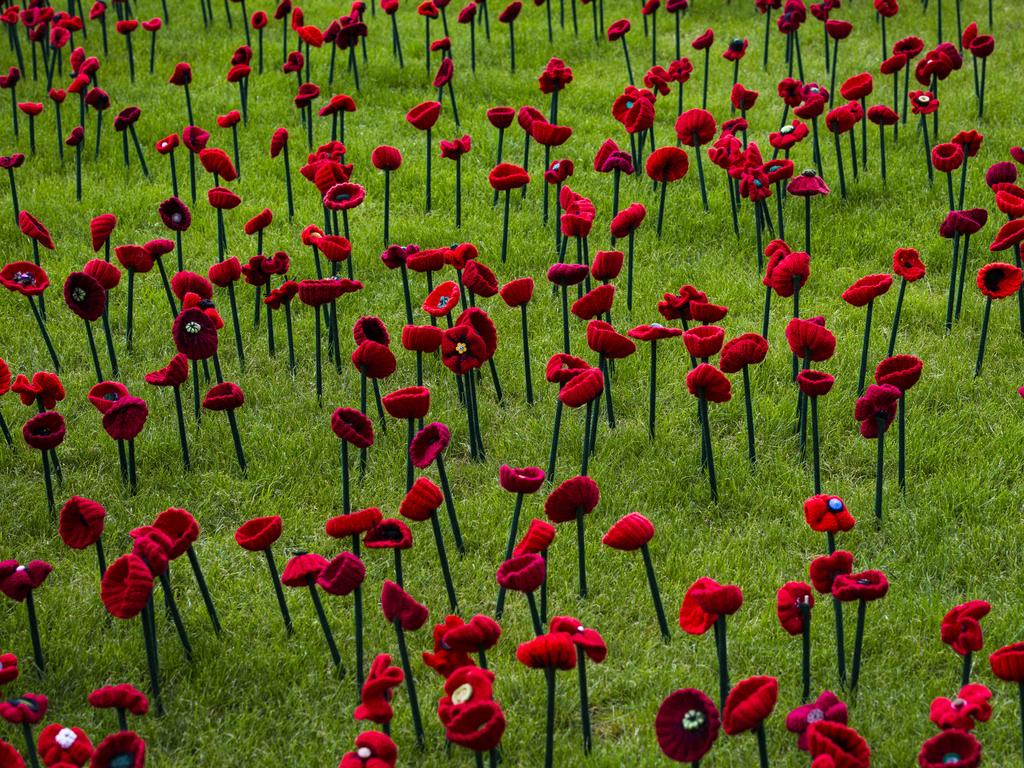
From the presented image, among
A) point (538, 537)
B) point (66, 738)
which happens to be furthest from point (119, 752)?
point (538, 537)

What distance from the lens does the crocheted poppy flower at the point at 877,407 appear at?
3.65m

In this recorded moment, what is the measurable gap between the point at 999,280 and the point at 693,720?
2.58 meters

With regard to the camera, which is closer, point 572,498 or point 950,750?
point 950,750

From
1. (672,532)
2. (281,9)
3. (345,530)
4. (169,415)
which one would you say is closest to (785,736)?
(672,532)

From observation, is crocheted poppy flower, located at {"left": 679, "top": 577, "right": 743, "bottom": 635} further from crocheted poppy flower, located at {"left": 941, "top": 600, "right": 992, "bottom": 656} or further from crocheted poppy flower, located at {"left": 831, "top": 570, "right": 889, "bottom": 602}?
crocheted poppy flower, located at {"left": 941, "top": 600, "right": 992, "bottom": 656}

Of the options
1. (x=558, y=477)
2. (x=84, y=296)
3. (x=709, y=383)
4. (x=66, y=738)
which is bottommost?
(x=558, y=477)

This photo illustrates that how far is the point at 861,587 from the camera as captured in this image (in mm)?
2895

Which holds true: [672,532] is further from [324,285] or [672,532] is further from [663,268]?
[663,268]

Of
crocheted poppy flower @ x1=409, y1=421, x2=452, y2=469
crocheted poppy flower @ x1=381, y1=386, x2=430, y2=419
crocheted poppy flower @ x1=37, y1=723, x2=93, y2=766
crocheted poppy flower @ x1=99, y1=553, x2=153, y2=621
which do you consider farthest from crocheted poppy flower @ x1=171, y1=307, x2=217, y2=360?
crocheted poppy flower @ x1=37, y1=723, x2=93, y2=766

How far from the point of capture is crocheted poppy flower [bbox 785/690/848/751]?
2.62 m

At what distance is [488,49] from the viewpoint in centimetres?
845

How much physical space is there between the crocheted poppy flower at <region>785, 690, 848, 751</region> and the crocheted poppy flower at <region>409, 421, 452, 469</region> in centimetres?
123

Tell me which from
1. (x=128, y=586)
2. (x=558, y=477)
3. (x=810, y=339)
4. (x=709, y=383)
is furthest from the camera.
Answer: (x=558, y=477)

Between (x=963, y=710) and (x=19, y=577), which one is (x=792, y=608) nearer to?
(x=963, y=710)
